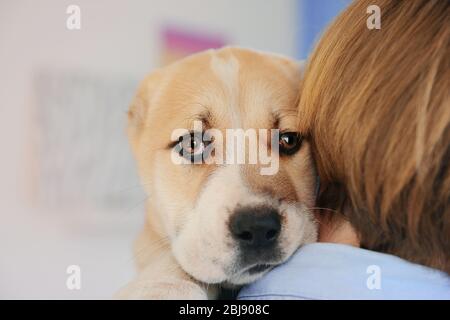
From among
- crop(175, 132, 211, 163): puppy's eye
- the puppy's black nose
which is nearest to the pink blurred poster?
crop(175, 132, 211, 163): puppy's eye

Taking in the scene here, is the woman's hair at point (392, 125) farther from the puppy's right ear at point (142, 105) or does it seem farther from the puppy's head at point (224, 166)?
the puppy's right ear at point (142, 105)

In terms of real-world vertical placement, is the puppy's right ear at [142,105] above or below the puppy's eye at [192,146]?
above

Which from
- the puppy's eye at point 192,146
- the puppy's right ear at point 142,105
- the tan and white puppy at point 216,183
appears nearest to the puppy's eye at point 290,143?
the tan and white puppy at point 216,183

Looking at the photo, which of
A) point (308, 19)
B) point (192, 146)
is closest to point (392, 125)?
point (192, 146)

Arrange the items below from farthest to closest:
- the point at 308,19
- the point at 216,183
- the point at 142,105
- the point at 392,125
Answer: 1. the point at 308,19
2. the point at 142,105
3. the point at 216,183
4. the point at 392,125

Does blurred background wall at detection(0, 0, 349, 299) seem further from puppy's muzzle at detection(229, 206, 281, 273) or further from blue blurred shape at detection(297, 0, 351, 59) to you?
puppy's muzzle at detection(229, 206, 281, 273)

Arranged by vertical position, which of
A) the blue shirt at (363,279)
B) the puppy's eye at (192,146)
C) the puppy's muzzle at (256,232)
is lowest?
the blue shirt at (363,279)

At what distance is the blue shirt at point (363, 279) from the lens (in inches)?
34.3

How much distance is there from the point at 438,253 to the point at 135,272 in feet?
2.18

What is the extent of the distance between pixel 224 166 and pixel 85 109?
1.41 feet

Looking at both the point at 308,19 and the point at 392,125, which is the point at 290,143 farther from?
the point at 308,19

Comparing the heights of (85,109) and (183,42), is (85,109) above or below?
below

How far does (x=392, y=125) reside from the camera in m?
0.85

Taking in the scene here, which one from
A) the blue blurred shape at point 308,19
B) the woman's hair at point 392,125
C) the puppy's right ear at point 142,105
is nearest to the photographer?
the woman's hair at point 392,125
